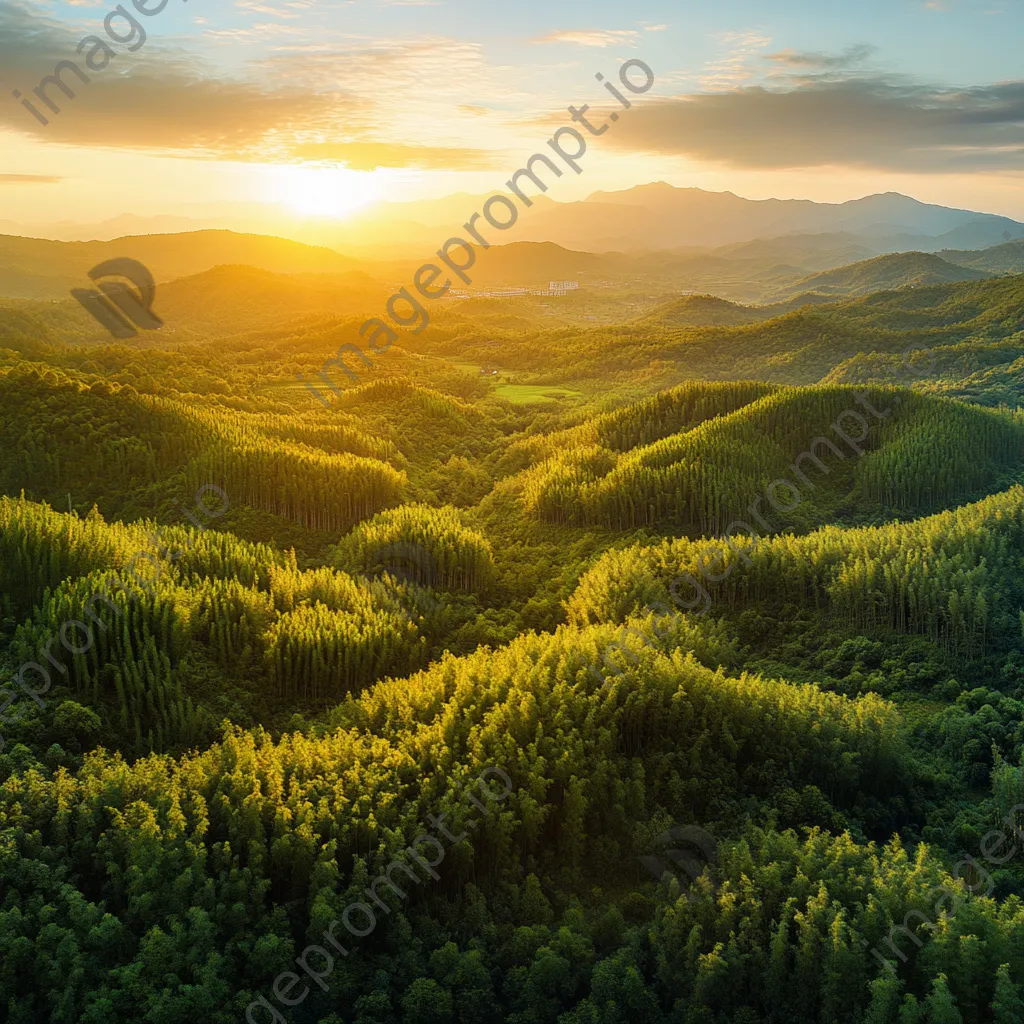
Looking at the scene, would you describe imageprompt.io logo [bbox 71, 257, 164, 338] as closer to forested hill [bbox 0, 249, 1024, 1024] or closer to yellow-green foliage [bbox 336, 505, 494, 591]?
forested hill [bbox 0, 249, 1024, 1024]

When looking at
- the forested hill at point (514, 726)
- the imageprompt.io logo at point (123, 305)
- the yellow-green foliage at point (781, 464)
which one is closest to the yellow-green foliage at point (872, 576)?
the forested hill at point (514, 726)

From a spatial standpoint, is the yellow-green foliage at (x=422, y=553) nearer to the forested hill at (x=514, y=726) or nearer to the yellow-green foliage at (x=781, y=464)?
the forested hill at (x=514, y=726)

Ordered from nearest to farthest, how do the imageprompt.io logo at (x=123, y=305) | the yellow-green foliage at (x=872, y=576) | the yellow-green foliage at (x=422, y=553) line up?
the yellow-green foliage at (x=872, y=576) → the yellow-green foliage at (x=422, y=553) → the imageprompt.io logo at (x=123, y=305)

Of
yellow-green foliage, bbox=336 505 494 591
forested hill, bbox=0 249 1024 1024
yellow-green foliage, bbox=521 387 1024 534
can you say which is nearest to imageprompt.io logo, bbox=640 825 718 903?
forested hill, bbox=0 249 1024 1024

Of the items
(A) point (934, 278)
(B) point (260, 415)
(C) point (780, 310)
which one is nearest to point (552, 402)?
(B) point (260, 415)

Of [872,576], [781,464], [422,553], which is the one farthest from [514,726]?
[781,464]

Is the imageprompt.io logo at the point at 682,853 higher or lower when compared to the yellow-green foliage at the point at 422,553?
lower
